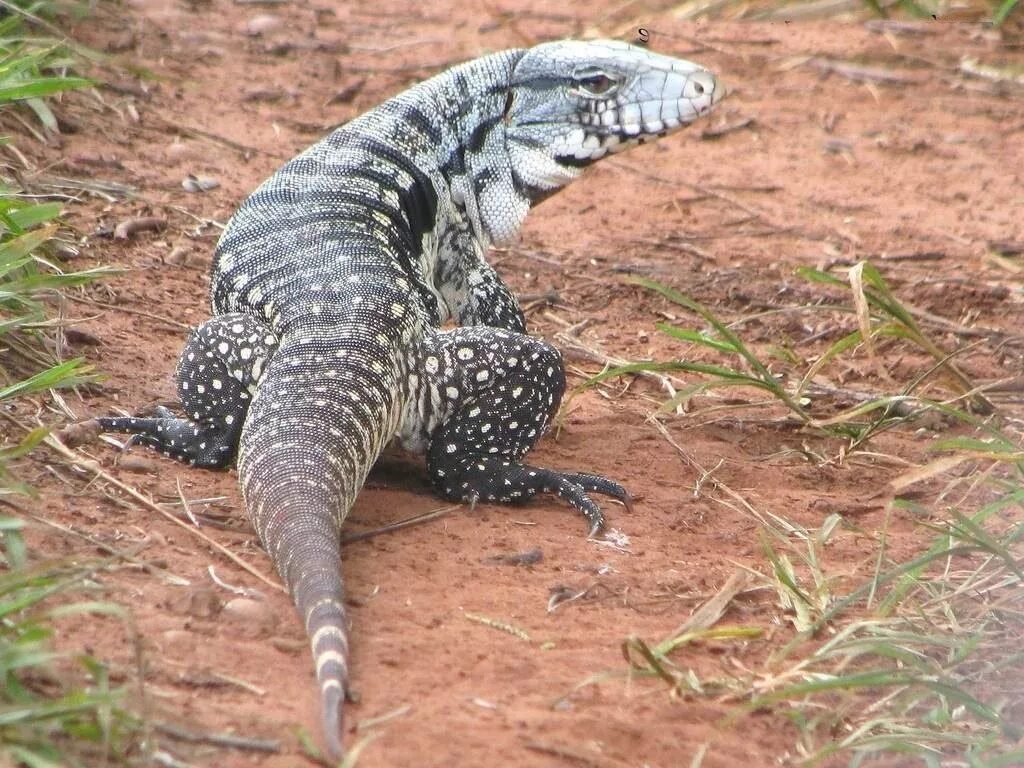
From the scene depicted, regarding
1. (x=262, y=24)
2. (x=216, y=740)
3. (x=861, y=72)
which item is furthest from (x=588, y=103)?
(x=262, y=24)

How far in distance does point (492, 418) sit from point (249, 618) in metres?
1.66

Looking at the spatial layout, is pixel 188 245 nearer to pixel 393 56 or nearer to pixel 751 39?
pixel 393 56

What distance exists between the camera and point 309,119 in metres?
9.72

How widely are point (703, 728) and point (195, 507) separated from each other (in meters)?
1.99

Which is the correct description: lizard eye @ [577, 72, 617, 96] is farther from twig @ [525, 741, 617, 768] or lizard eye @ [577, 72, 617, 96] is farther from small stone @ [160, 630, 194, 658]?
twig @ [525, 741, 617, 768]

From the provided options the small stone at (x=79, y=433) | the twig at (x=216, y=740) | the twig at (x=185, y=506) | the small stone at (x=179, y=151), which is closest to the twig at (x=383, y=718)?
the twig at (x=216, y=740)

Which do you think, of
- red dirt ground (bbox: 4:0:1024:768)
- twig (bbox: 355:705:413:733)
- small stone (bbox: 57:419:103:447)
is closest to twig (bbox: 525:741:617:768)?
red dirt ground (bbox: 4:0:1024:768)

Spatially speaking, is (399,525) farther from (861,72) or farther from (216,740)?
(861,72)

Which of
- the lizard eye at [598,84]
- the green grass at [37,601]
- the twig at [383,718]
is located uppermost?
the lizard eye at [598,84]

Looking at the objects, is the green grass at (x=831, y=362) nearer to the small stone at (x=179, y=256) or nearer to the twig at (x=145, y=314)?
the twig at (x=145, y=314)

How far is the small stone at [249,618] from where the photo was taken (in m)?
4.01

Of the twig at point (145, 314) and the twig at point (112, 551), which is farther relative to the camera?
the twig at point (145, 314)

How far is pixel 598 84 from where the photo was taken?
6477 millimetres

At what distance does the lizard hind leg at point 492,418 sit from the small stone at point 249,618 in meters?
1.37
